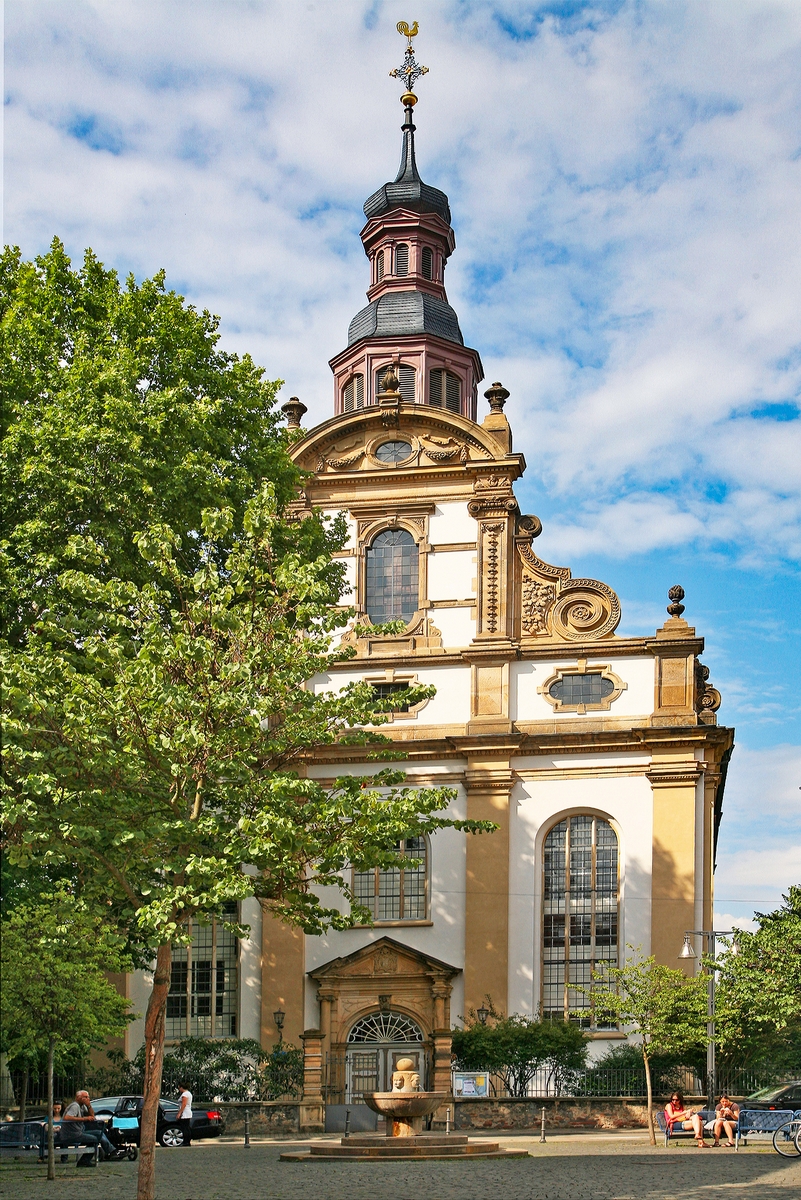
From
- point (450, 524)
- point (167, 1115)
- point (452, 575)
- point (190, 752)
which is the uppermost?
point (450, 524)

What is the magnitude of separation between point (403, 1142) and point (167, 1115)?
839 centimetres

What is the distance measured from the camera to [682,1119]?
30453 mm

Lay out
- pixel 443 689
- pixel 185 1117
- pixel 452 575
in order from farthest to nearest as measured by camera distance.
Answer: pixel 452 575 < pixel 443 689 < pixel 185 1117

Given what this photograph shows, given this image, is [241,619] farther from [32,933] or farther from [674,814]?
[674,814]

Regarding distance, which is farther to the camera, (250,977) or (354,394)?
(354,394)

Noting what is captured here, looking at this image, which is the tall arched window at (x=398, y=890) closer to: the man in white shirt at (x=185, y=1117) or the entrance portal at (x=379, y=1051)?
the entrance portal at (x=379, y=1051)

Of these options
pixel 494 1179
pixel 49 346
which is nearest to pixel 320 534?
pixel 49 346

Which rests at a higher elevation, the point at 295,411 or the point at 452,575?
the point at 295,411

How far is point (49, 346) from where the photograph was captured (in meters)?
26.8

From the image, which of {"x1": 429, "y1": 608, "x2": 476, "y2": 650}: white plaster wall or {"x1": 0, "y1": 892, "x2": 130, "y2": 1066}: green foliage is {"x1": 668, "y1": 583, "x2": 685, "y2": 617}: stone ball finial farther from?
{"x1": 0, "y1": 892, "x2": 130, "y2": 1066}: green foliage

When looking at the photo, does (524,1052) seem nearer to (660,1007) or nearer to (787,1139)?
(660,1007)

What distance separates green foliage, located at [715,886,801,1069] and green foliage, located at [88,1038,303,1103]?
10.2 meters

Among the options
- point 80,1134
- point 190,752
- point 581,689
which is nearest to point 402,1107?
point 80,1134

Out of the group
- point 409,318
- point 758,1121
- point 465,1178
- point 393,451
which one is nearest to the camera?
point 465,1178
